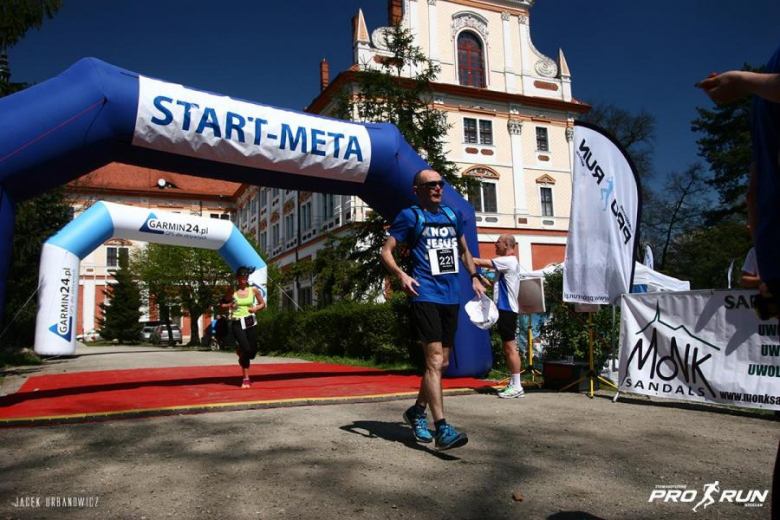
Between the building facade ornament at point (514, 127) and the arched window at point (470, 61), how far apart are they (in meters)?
3.03

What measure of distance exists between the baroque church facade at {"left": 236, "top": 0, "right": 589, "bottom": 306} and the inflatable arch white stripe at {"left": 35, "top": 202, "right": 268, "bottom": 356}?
586 inches

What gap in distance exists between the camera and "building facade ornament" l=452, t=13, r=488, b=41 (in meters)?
35.2

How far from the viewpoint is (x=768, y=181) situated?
1927 mm

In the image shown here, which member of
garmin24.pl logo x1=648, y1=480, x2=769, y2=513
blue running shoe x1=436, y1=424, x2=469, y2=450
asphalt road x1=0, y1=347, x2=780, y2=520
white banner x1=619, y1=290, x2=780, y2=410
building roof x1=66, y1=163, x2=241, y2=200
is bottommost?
garmin24.pl logo x1=648, y1=480, x2=769, y2=513

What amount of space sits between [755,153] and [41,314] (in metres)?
14.8

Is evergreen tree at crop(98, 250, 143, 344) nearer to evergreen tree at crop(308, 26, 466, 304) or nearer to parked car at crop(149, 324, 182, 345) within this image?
parked car at crop(149, 324, 182, 345)

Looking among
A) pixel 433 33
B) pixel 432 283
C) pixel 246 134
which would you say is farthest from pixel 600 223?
pixel 433 33

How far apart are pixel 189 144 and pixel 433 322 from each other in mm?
4509

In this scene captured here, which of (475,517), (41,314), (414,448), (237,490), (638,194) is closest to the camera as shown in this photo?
(475,517)

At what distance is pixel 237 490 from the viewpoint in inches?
123

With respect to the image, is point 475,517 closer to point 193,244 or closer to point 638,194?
point 638,194

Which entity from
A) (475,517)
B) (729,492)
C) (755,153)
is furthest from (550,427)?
(755,153)

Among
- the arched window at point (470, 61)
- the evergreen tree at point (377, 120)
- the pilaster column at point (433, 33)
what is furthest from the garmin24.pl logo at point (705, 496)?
the arched window at point (470, 61)

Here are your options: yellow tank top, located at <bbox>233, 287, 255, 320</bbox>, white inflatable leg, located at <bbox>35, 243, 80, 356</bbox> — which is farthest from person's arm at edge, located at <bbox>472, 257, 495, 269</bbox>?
white inflatable leg, located at <bbox>35, 243, 80, 356</bbox>
